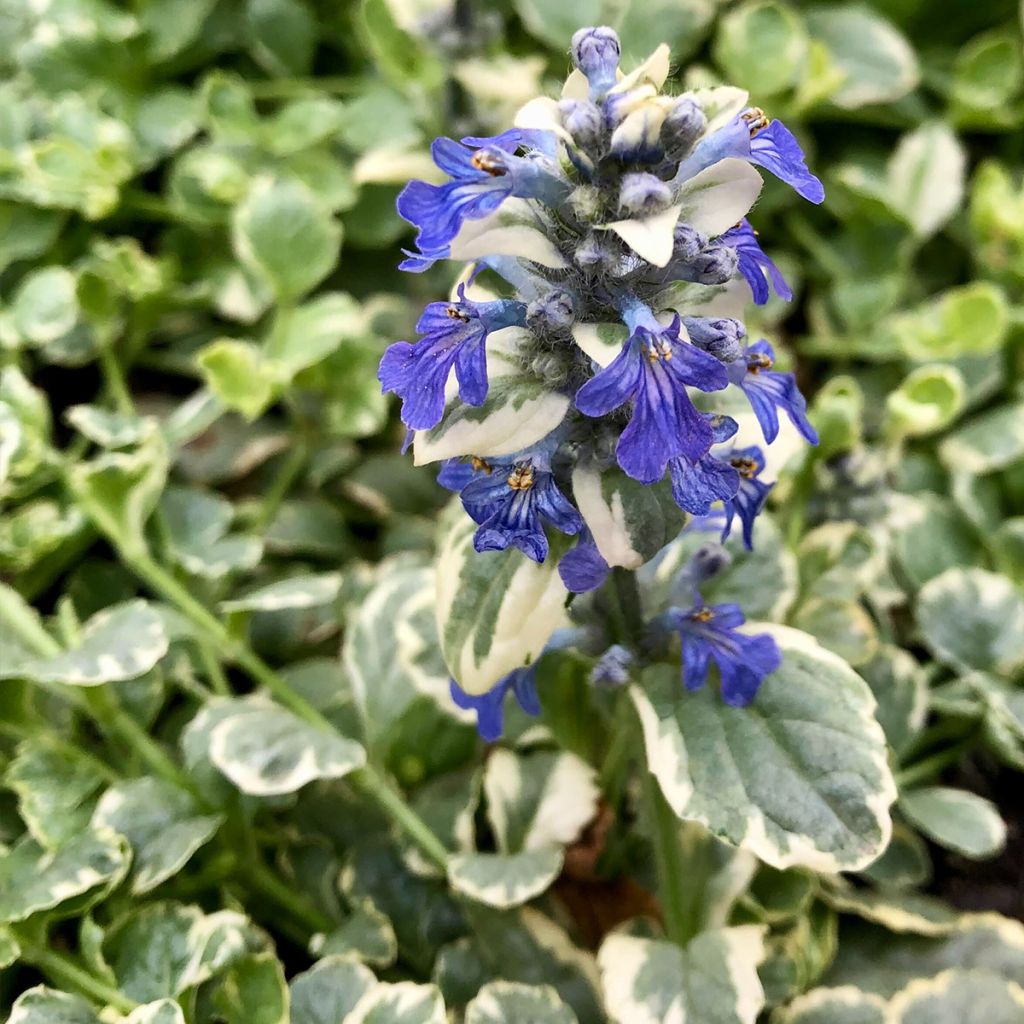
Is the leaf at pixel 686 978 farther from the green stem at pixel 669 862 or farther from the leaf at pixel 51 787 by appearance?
the leaf at pixel 51 787

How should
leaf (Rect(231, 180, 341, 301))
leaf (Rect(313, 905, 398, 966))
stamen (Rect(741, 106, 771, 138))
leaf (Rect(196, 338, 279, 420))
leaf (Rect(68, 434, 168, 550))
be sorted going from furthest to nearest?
leaf (Rect(231, 180, 341, 301))
leaf (Rect(196, 338, 279, 420))
leaf (Rect(68, 434, 168, 550))
leaf (Rect(313, 905, 398, 966))
stamen (Rect(741, 106, 771, 138))

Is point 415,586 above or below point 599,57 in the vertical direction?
below

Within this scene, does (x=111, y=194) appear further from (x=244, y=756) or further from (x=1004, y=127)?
(x=1004, y=127)

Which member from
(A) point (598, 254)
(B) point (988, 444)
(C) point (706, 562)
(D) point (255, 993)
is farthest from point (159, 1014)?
(B) point (988, 444)

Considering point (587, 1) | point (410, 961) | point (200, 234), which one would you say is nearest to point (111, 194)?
point (200, 234)

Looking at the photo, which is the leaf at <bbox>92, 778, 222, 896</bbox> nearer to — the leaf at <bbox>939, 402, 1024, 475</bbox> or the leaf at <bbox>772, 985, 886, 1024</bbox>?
the leaf at <bbox>772, 985, 886, 1024</bbox>

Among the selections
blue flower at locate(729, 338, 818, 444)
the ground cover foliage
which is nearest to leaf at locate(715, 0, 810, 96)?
the ground cover foliage

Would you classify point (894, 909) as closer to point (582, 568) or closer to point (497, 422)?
point (582, 568)
